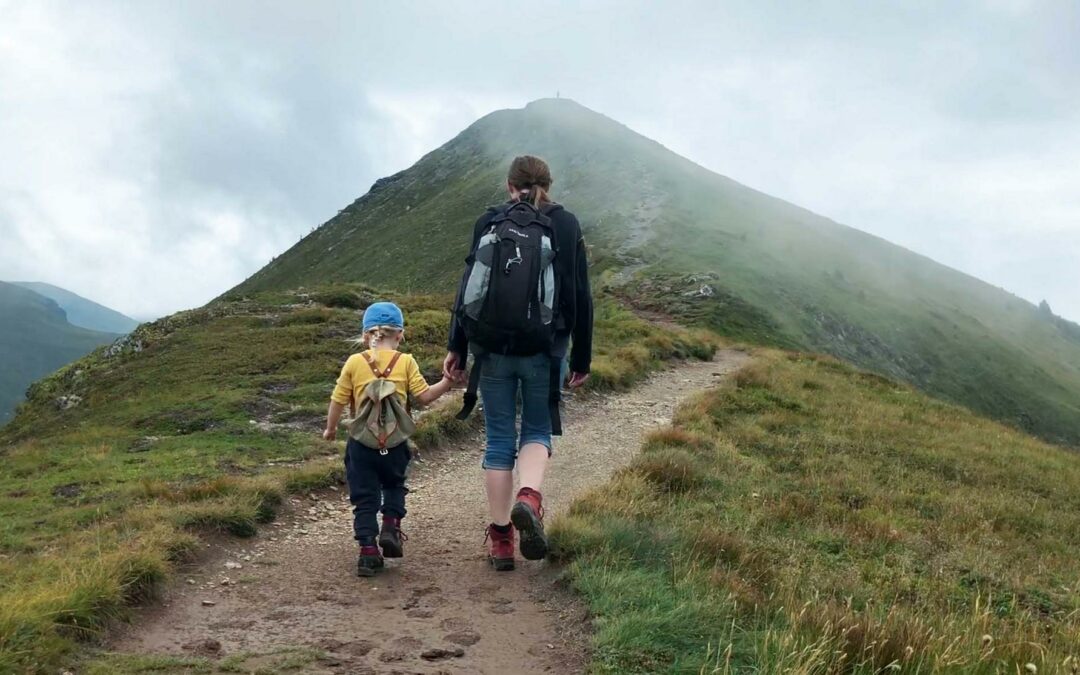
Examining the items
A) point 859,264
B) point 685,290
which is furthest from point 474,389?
point 859,264

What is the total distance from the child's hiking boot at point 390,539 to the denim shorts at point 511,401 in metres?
0.86

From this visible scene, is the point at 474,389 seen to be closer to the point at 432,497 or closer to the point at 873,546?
the point at 432,497

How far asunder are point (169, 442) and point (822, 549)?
8.65m

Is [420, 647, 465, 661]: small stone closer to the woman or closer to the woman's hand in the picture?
the woman

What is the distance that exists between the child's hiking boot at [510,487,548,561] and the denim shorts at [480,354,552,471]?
310mm

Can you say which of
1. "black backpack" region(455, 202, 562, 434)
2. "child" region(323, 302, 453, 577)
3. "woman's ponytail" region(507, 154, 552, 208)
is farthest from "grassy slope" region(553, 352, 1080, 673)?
"woman's ponytail" region(507, 154, 552, 208)

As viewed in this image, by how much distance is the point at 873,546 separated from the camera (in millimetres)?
6879

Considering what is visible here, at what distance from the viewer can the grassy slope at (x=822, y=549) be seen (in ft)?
11.4

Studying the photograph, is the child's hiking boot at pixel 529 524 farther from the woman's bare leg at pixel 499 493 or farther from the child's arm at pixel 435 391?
the child's arm at pixel 435 391

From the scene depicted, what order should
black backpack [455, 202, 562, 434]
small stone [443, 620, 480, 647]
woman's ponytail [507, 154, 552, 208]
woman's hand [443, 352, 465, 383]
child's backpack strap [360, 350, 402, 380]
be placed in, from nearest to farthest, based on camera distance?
1. small stone [443, 620, 480, 647]
2. black backpack [455, 202, 562, 434]
3. woman's ponytail [507, 154, 552, 208]
4. woman's hand [443, 352, 465, 383]
5. child's backpack strap [360, 350, 402, 380]

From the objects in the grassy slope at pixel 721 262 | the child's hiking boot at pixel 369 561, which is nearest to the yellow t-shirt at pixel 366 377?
the child's hiking boot at pixel 369 561

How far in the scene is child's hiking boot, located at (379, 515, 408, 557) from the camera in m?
5.25

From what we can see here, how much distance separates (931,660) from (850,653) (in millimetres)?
357

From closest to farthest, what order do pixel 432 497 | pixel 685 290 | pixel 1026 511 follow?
pixel 432 497 → pixel 1026 511 → pixel 685 290
